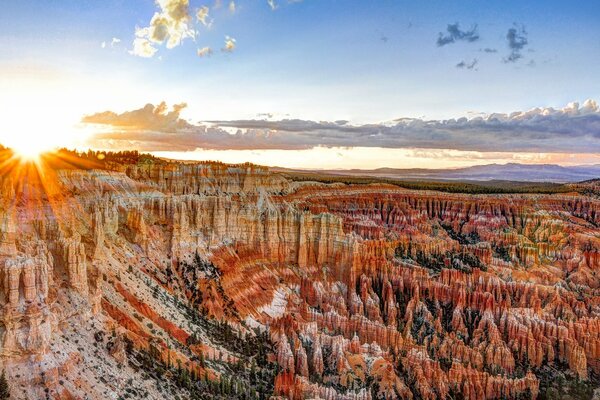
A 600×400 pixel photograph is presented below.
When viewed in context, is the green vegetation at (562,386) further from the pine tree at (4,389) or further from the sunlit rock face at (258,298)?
the pine tree at (4,389)

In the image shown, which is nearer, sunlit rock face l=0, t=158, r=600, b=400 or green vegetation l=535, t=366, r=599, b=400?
sunlit rock face l=0, t=158, r=600, b=400

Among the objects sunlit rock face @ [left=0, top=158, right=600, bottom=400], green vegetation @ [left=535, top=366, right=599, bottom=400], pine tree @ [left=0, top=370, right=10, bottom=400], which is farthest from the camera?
green vegetation @ [left=535, top=366, right=599, bottom=400]

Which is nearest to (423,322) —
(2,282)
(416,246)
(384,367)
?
(384,367)

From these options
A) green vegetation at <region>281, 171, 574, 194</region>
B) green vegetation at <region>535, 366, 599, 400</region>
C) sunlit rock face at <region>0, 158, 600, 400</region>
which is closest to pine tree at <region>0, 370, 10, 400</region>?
sunlit rock face at <region>0, 158, 600, 400</region>

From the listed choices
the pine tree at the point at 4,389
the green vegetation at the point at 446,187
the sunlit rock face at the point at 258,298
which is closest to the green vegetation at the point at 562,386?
the sunlit rock face at the point at 258,298

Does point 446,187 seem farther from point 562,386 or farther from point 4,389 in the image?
point 4,389

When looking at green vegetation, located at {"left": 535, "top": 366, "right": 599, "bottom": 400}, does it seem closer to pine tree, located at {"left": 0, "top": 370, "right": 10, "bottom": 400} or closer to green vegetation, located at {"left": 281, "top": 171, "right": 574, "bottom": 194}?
pine tree, located at {"left": 0, "top": 370, "right": 10, "bottom": 400}

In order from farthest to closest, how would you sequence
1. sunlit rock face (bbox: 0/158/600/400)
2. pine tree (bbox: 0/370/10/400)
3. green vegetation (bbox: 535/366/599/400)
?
green vegetation (bbox: 535/366/599/400) → sunlit rock face (bbox: 0/158/600/400) → pine tree (bbox: 0/370/10/400)

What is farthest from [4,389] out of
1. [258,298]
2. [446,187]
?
[446,187]

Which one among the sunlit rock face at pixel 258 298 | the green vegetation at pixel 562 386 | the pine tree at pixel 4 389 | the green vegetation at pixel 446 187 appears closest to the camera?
the pine tree at pixel 4 389

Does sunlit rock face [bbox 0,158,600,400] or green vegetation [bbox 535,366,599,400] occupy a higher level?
sunlit rock face [bbox 0,158,600,400]
